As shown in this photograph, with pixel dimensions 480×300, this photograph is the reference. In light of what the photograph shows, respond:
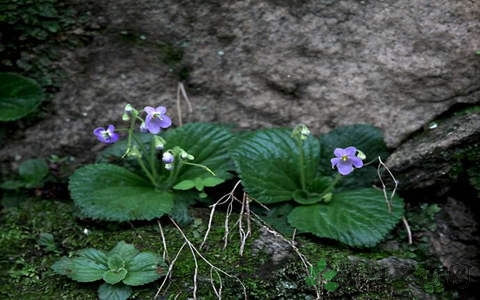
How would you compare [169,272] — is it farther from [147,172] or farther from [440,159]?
[440,159]

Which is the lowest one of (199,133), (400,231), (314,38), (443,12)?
(400,231)

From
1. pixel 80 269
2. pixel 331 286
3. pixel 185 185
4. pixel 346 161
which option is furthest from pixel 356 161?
pixel 80 269

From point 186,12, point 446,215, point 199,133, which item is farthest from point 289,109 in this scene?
point 446,215

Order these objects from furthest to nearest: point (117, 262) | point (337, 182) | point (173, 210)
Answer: point (337, 182), point (173, 210), point (117, 262)

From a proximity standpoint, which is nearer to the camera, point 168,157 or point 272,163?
point 168,157

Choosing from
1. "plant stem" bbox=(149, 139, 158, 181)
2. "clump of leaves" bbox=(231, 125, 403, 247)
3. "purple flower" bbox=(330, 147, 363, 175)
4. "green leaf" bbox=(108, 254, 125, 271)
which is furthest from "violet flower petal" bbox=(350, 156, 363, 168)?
"green leaf" bbox=(108, 254, 125, 271)

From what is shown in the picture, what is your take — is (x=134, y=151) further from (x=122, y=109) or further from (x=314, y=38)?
(x=314, y=38)

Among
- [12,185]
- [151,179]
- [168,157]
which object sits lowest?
[12,185]
